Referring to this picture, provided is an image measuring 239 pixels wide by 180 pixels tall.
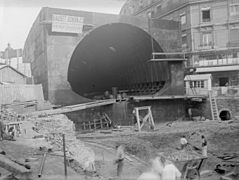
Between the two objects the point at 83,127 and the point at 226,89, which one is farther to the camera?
the point at 226,89

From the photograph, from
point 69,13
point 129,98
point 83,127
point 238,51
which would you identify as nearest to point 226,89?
point 238,51

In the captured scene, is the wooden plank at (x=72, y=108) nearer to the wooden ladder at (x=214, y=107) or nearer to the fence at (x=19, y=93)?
the fence at (x=19, y=93)

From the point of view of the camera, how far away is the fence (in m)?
14.2

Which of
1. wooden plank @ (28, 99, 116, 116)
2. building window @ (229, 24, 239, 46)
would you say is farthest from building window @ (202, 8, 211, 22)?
wooden plank @ (28, 99, 116, 116)

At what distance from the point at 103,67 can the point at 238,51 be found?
35.0 feet

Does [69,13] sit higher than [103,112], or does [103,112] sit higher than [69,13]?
[69,13]

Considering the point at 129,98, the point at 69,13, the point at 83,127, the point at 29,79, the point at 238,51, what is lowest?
the point at 83,127

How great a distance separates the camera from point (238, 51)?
83.6 ft

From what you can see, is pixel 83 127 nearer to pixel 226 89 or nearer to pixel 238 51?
pixel 226 89

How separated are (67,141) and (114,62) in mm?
16212

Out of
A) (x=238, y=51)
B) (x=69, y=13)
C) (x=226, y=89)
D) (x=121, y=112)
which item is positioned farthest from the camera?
(x=238, y=51)

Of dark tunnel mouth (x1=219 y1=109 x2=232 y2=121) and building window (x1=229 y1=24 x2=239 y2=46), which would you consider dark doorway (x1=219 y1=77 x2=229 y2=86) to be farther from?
dark tunnel mouth (x1=219 y1=109 x2=232 y2=121)

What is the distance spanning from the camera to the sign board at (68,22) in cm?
1719

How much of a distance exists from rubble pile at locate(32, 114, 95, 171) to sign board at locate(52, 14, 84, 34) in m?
6.22
